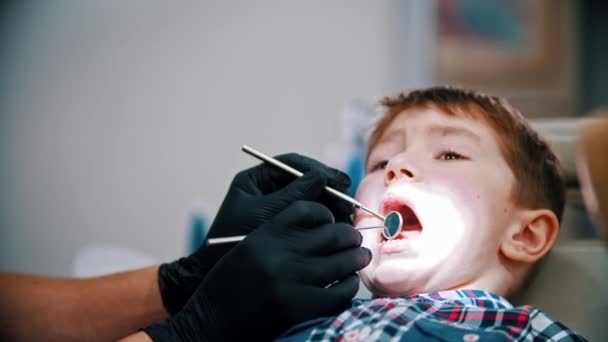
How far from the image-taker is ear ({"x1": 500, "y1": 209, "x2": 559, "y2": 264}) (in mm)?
1193

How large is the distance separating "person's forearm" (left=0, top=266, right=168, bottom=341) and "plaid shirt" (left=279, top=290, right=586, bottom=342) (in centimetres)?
50

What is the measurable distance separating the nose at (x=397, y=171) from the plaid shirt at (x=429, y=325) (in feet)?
0.79

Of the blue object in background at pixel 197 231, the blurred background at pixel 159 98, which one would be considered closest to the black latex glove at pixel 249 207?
the blue object in background at pixel 197 231

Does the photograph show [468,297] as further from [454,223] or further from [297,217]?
[297,217]

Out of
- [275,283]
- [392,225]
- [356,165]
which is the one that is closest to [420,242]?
[392,225]

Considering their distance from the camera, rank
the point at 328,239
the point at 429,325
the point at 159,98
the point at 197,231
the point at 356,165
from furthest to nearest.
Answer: the point at 159,98 → the point at 197,231 → the point at 356,165 → the point at 328,239 → the point at 429,325

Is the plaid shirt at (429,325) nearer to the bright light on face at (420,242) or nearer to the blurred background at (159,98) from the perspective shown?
the bright light on face at (420,242)

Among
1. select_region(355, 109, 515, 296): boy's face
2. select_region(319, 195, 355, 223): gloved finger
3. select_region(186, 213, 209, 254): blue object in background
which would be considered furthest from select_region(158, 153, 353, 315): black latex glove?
select_region(186, 213, 209, 254): blue object in background

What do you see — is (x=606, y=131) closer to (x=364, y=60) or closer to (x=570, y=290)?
(x=570, y=290)

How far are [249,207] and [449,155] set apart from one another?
43 centimetres

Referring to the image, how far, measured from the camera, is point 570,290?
1288 mm

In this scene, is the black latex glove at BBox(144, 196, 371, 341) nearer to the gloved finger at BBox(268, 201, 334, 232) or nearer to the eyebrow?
the gloved finger at BBox(268, 201, 334, 232)

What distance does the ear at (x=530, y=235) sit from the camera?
1193 mm

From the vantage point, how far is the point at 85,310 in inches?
53.4
